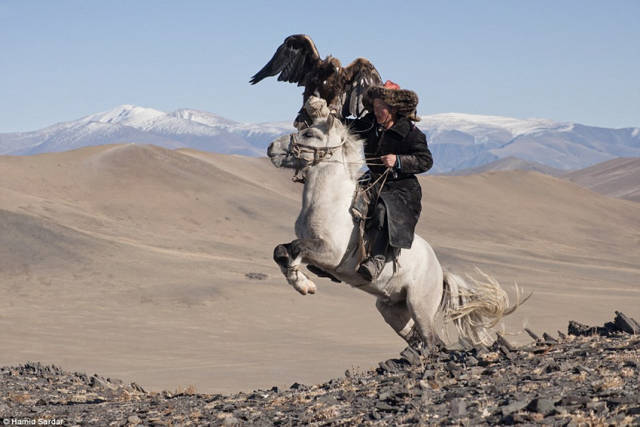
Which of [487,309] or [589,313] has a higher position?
[487,309]

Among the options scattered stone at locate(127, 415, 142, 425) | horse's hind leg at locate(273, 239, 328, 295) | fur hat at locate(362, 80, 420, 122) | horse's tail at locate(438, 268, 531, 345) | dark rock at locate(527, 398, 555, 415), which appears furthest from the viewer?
horse's tail at locate(438, 268, 531, 345)

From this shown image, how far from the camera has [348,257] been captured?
23.4ft

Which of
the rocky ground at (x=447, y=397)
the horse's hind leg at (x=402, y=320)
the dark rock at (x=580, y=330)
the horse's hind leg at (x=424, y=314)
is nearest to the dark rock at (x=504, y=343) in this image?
the rocky ground at (x=447, y=397)

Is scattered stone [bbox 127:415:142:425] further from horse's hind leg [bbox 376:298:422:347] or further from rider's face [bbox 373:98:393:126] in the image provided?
rider's face [bbox 373:98:393:126]

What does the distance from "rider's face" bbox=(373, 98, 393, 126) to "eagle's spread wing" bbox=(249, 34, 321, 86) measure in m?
0.75

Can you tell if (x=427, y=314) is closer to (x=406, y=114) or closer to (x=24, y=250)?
(x=406, y=114)

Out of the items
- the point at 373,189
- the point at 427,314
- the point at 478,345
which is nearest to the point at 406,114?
the point at 373,189

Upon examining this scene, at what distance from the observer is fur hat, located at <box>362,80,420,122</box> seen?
7.48 meters

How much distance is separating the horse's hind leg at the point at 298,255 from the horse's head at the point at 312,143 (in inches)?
30.5

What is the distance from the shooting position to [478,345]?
8305 mm

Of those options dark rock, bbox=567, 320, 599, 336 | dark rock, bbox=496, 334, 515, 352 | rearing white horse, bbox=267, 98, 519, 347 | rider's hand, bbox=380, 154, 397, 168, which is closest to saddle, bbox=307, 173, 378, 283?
rearing white horse, bbox=267, 98, 519, 347

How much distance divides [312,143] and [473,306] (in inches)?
91.2

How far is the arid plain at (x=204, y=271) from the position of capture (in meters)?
17.6

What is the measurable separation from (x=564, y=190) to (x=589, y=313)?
52.1m
